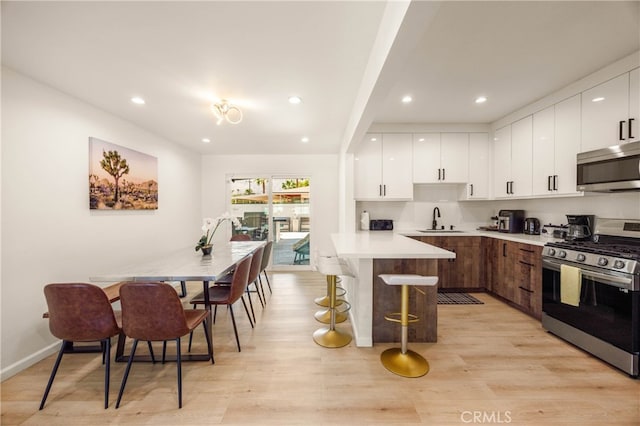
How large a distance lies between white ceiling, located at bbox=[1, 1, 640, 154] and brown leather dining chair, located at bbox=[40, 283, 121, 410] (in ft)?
5.39

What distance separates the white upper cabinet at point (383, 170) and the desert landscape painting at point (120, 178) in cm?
298

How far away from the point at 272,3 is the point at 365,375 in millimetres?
2523

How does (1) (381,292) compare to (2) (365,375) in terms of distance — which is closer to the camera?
(2) (365,375)

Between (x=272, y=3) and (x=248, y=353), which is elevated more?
(x=272, y=3)

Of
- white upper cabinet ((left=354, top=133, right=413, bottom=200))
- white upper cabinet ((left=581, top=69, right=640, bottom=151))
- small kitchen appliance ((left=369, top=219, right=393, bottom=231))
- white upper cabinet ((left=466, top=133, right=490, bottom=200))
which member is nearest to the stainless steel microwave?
white upper cabinet ((left=581, top=69, right=640, bottom=151))

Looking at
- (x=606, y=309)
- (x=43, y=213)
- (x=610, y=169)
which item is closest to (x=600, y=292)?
(x=606, y=309)

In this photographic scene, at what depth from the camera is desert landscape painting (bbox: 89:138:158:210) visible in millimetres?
2668

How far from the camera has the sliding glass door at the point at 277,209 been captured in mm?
5094

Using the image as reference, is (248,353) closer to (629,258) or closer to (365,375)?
(365,375)

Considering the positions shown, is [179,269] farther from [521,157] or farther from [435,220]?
[521,157]

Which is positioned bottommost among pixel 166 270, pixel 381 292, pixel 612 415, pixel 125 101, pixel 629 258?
pixel 612 415

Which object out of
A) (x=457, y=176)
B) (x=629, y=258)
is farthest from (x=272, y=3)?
(x=457, y=176)

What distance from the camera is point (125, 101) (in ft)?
8.50

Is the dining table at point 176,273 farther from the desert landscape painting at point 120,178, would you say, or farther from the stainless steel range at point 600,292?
the stainless steel range at point 600,292
